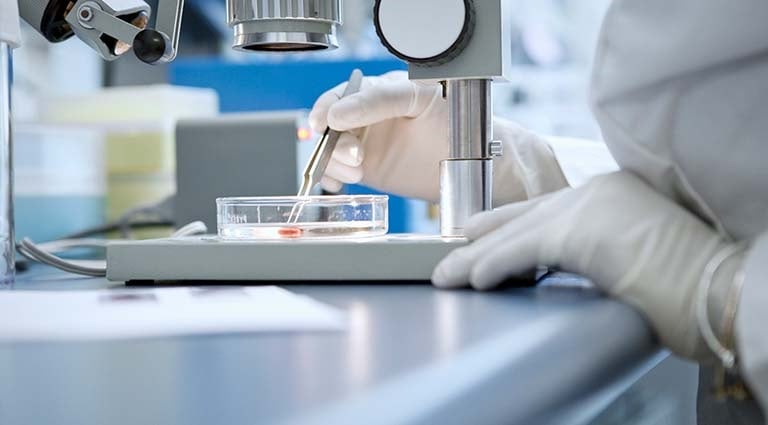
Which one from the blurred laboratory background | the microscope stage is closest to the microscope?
the microscope stage

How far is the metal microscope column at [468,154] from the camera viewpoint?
33.7 inches

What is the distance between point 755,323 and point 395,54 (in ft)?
1.27

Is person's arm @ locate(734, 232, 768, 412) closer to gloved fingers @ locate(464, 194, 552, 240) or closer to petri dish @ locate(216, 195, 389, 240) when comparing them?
gloved fingers @ locate(464, 194, 552, 240)

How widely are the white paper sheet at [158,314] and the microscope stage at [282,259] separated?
0.34 ft

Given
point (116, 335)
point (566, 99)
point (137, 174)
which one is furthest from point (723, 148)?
point (566, 99)

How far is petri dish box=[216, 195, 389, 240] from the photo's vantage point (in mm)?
856

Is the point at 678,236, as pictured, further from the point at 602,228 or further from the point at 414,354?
the point at 414,354

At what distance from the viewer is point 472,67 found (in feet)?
2.73

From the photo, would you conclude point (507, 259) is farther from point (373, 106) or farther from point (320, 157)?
point (373, 106)

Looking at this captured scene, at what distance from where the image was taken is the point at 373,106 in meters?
1.10

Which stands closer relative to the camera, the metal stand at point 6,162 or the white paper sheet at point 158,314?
the white paper sheet at point 158,314

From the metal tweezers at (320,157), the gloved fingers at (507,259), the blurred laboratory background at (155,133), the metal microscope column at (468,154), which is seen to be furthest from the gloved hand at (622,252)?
the blurred laboratory background at (155,133)

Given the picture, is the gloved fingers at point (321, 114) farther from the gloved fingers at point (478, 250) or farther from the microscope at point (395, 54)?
the gloved fingers at point (478, 250)

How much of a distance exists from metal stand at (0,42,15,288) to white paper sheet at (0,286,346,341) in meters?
0.24
